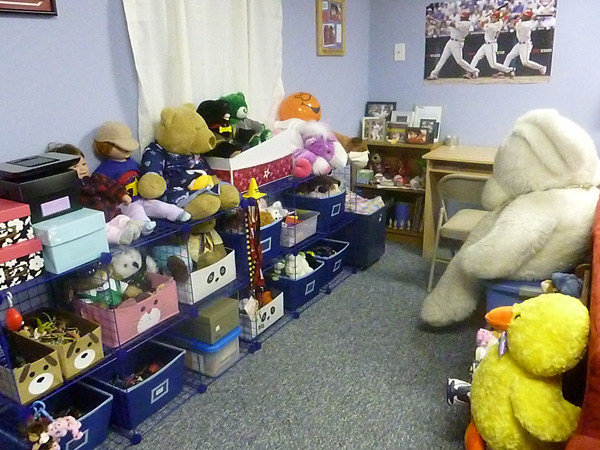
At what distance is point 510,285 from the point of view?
6.75ft

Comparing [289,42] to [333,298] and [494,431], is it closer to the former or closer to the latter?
[333,298]

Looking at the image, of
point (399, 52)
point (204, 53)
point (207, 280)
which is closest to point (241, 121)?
point (204, 53)

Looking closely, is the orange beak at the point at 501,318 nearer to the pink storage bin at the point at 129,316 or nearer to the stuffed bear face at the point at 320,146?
the pink storage bin at the point at 129,316

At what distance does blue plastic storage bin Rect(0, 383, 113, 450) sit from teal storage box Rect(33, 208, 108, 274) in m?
0.51

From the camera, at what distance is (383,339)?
2.48m

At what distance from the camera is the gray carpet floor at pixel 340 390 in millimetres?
1852

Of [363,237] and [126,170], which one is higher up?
[126,170]

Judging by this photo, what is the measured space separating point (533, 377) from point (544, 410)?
0.28ft

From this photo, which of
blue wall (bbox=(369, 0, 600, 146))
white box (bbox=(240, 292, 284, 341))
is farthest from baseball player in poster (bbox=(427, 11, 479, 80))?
white box (bbox=(240, 292, 284, 341))

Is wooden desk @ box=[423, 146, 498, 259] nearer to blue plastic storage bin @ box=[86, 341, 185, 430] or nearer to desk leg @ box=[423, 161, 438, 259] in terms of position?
desk leg @ box=[423, 161, 438, 259]

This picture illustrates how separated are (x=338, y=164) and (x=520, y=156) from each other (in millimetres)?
1011

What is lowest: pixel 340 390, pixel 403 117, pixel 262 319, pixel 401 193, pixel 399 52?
pixel 340 390

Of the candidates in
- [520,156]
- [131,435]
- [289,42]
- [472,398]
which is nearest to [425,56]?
[289,42]

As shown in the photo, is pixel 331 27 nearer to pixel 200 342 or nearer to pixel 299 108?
pixel 299 108
